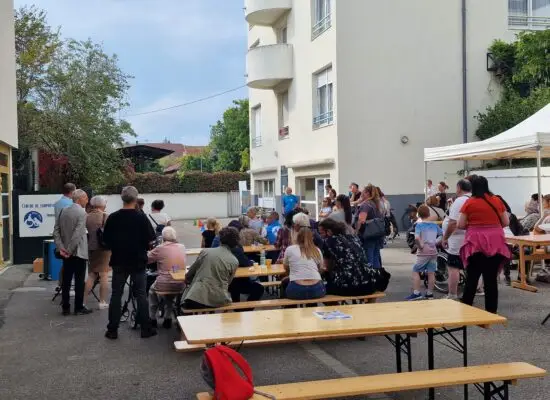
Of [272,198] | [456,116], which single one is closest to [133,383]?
[456,116]

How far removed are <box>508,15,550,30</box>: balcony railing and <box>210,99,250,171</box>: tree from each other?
38063mm

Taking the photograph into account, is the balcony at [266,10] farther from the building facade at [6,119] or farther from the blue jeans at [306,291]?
the blue jeans at [306,291]

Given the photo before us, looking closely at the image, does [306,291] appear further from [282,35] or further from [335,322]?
[282,35]

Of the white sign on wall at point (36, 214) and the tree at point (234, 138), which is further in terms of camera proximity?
the tree at point (234, 138)

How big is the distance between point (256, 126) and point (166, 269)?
24.2 meters

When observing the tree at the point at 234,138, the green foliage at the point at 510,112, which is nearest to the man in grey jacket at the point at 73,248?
the green foliage at the point at 510,112

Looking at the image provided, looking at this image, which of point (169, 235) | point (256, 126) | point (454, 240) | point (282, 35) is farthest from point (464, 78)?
point (169, 235)

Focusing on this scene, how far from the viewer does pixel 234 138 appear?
61219mm

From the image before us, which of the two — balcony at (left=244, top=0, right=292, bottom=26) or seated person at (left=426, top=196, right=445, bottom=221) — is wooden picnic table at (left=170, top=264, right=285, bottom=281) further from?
balcony at (left=244, top=0, right=292, bottom=26)

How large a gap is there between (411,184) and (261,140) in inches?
436

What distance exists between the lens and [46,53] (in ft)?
69.8

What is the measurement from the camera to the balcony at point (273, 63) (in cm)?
2483

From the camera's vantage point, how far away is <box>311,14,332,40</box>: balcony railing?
69.1 feet

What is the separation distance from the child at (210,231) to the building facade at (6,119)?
626 cm
